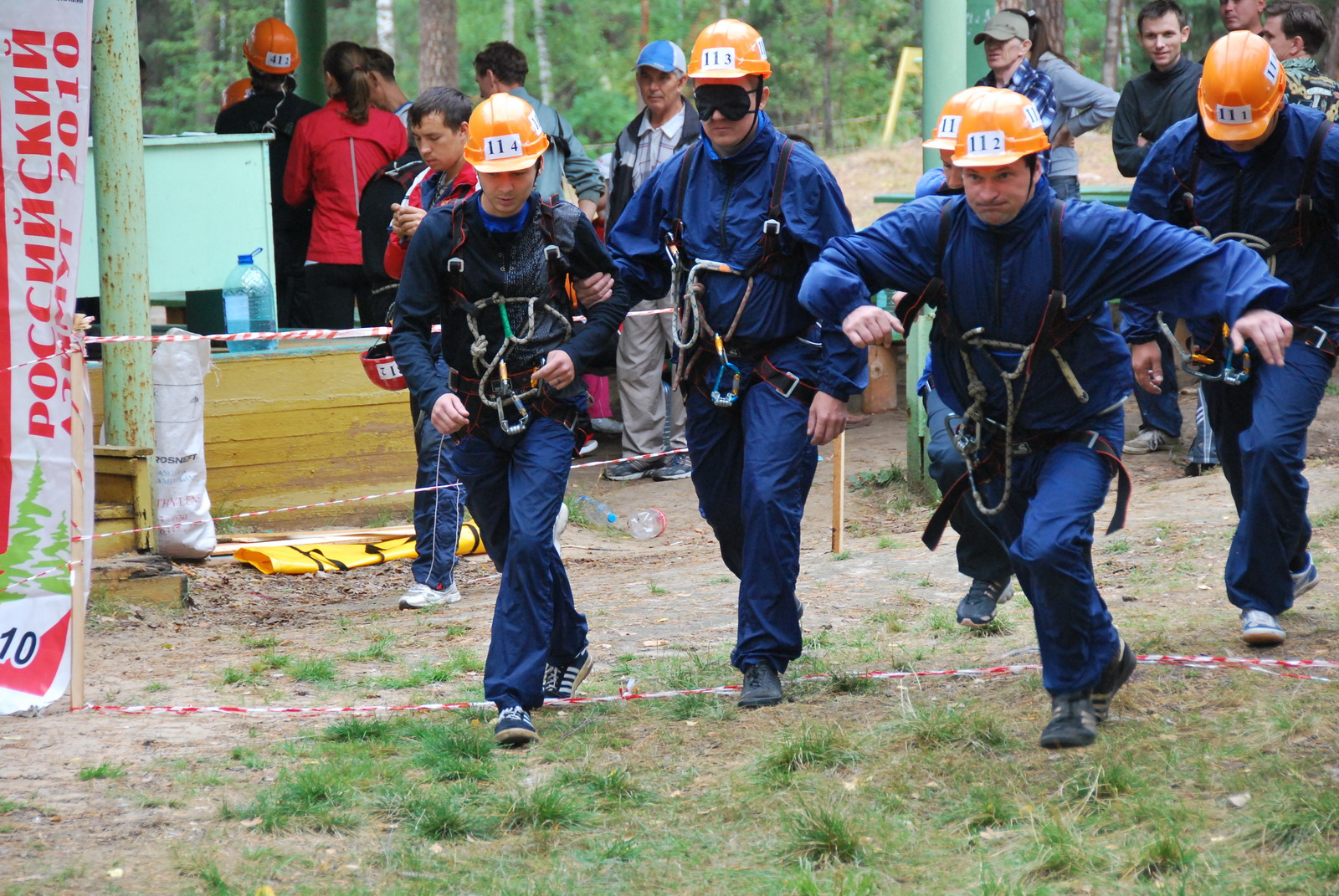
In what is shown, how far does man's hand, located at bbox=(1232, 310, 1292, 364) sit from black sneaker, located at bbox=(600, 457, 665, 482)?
649 cm

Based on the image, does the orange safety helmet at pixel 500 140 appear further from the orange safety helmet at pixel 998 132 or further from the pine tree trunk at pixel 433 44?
the pine tree trunk at pixel 433 44

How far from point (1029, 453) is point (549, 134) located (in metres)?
5.71

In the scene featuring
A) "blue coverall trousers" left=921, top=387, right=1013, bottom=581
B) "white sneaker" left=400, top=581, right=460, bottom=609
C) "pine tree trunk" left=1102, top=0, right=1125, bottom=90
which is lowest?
"white sneaker" left=400, top=581, right=460, bottom=609

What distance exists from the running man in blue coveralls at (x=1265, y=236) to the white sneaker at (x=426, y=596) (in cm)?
382

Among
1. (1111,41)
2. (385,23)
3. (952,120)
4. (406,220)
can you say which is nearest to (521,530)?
(952,120)

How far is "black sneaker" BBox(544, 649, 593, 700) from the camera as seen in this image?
17.9 ft

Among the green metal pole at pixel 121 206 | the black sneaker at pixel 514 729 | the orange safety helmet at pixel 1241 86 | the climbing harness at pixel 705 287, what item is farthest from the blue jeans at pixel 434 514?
the orange safety helmet at pixel 1241 86

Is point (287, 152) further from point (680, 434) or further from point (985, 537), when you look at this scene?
point (985, 537)

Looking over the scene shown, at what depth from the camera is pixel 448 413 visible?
4.92 meters

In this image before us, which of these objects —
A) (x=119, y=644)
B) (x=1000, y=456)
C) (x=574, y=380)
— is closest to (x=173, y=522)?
(x=119, y=644)

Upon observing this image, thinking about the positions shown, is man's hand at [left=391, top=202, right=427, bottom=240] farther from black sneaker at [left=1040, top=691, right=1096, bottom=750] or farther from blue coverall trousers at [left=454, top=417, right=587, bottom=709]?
black sneaker at [left=1040, top=691, right=1096, bottom=750]

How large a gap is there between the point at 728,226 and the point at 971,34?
20.2ft

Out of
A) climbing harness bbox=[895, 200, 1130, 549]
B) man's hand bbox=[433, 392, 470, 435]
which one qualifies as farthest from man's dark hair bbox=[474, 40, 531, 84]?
climbing harness bbox=[895, 200, 1130, 549]

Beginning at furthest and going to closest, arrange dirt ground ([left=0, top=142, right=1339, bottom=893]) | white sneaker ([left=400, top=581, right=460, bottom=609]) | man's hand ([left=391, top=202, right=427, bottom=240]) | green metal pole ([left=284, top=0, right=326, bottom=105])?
green metal pole ([left=284, top=0, right=326, bottom=105]) < white sneaker ([left=400, top=581, right=460, bottom=609]) < man's hand ([left=391, top=202, right=427, bottom=240]) < dirt ground ([left=0, top=142, right=1339, bottom=893])
